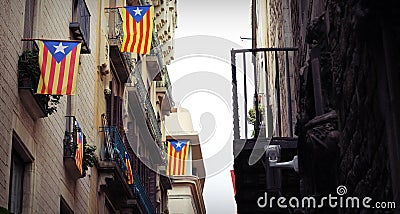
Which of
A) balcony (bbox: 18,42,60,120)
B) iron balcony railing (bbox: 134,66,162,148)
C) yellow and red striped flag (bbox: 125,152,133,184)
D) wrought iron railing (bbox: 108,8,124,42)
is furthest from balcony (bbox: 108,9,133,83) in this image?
balcony (bbox: 18,42,60,120)

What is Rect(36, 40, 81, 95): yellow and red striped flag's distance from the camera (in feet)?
57.0

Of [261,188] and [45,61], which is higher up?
[45,61]

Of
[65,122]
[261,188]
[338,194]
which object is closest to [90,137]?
[65,122]

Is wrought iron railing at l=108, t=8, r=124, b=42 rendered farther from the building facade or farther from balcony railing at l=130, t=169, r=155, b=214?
balcony railing at l=130, t=169, r=155, b=214

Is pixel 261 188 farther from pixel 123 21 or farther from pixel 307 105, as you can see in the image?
pixel 123 21

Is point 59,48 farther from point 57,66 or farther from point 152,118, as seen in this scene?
point 152,118

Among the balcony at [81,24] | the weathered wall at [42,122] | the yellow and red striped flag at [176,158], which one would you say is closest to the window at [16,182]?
the weathered wall at [42,122]

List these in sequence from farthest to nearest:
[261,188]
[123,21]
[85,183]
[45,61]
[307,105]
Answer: [123,21] → [85,183] → [45,61] → [261,188] → [307,105]

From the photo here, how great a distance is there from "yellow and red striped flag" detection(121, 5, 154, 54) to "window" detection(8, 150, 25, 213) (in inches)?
400

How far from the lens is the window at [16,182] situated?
1709 cm

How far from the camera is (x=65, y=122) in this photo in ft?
69.5

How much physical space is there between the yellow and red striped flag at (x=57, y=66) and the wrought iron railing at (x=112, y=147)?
313 inches

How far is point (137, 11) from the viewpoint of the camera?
28016 mm

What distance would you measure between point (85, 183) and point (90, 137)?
5.00 feet
